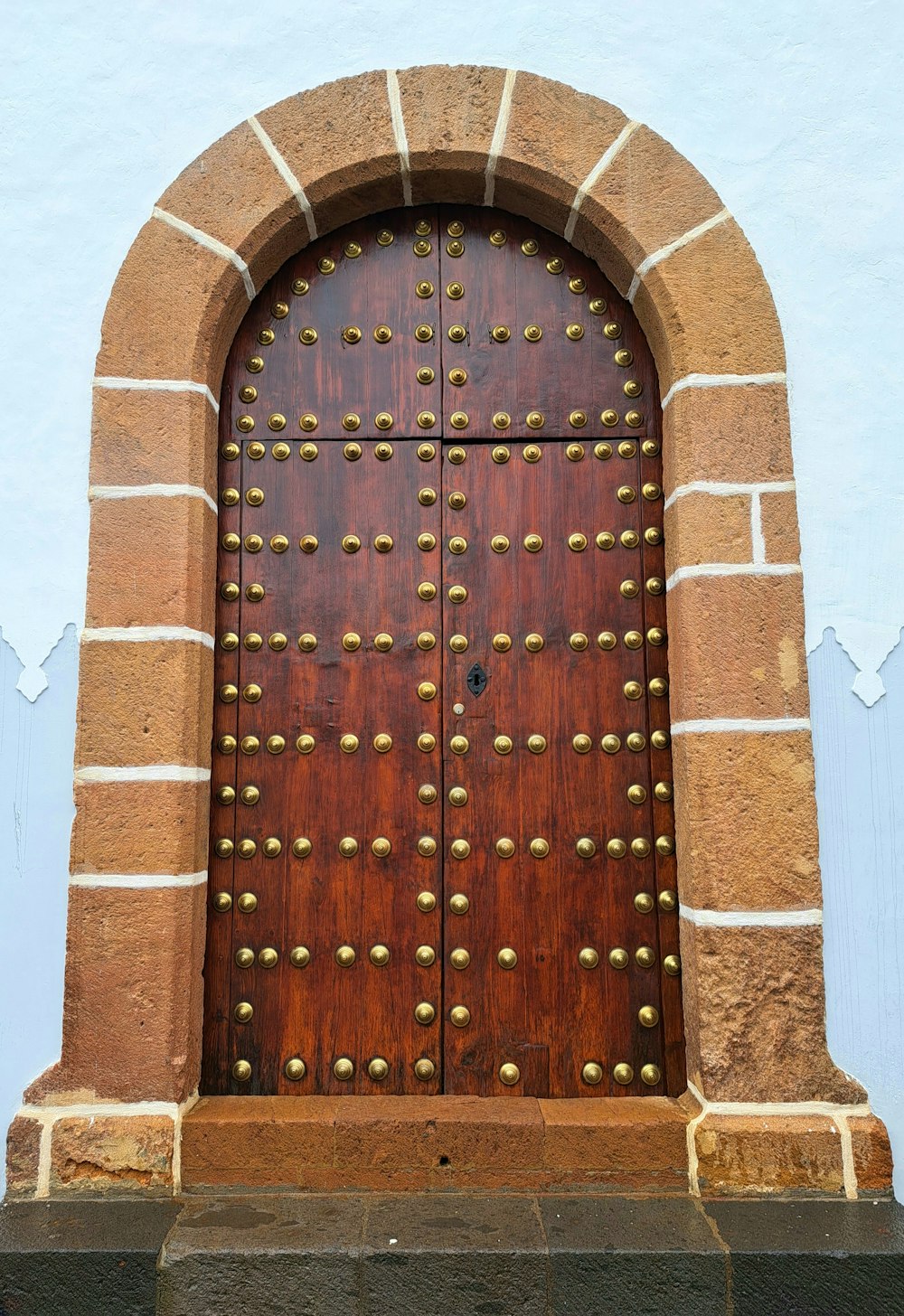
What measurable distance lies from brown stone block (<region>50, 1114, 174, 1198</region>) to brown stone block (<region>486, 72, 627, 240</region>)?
2458mm

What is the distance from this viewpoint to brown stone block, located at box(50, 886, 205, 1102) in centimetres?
209

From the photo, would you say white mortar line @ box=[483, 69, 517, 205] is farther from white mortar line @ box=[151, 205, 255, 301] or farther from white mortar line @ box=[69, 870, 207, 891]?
white mortar line @ box=[69, 870, 207, 891]

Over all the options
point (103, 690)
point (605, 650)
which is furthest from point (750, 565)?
point (103, 690)

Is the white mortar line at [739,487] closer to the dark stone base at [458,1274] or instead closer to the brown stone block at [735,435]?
the brown stone block at [735,435]

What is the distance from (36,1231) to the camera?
6.33 feet

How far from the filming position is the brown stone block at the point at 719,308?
2.27m

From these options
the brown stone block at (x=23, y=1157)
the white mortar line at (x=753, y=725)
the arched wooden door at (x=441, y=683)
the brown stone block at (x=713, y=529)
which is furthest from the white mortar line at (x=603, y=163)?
the brown stone block at (x=23, y=1157)

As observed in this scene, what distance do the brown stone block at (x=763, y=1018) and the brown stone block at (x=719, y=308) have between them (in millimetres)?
1378

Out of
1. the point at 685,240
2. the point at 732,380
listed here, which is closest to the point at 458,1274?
the point at 732,380

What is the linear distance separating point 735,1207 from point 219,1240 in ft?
3.63

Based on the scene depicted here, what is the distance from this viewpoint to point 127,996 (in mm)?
2104

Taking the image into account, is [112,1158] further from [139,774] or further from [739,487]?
[739,487]

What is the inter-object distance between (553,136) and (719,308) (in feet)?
2.03

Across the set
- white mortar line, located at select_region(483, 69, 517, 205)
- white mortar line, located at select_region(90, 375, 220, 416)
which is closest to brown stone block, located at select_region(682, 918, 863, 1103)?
white mortar line, located at select_region(90, 375, 220, 416)
